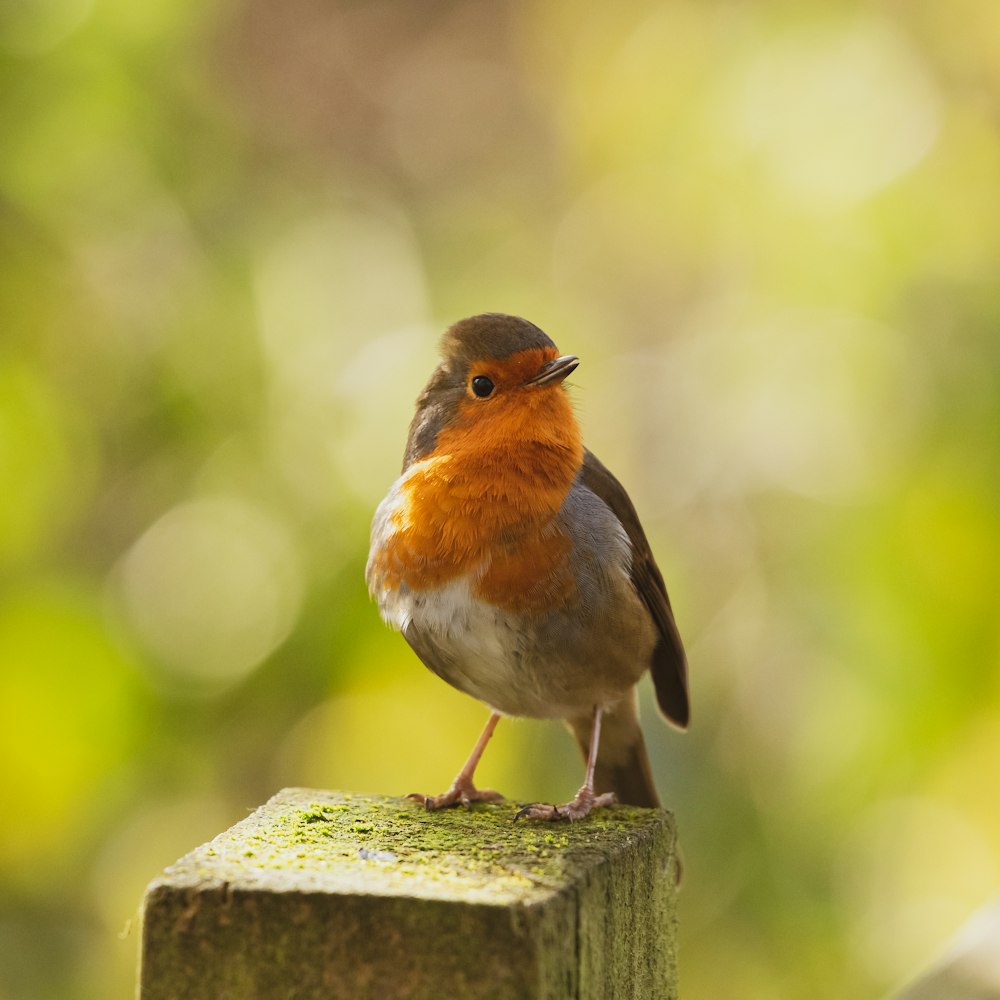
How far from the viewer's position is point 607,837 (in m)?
1.64

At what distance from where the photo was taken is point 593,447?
4.09 m

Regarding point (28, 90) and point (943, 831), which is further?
point (28, 90)

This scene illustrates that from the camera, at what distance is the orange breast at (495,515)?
217cm

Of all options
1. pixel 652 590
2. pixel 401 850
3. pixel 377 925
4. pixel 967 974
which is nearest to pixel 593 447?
pixel 652 590

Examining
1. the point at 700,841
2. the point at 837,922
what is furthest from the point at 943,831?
the point at 700,841

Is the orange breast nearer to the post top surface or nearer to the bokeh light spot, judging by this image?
the post top surface

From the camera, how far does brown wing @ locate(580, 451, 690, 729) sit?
246 cm

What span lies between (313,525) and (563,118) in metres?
1.66

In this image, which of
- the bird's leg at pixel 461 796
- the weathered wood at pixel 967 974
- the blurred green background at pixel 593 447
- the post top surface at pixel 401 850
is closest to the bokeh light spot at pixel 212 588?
the blurred green background at pixel 593 447

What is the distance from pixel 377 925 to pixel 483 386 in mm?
1293

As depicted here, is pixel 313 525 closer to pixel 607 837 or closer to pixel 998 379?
pixel 998 379

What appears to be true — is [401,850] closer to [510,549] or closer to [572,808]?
[572,808]

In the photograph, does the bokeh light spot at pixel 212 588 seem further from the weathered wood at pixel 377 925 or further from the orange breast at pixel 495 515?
the weathered wood at pixel 377 925

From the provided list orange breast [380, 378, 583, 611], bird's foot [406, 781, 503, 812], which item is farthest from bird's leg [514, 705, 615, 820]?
orange breast [380, 378, 583, 611]
